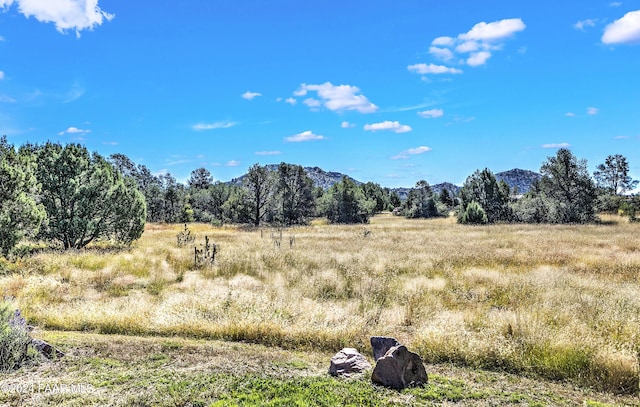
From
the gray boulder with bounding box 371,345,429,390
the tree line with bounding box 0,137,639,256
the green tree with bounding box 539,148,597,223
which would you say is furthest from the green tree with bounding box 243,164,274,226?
the gray boulder with bounding box 371,345,429,390

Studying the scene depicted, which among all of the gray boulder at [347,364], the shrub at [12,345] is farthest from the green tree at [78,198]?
the gray boulder at [347,364]

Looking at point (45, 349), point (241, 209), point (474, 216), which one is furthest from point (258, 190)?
point (45, 349)

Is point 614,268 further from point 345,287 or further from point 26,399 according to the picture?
point 26,399

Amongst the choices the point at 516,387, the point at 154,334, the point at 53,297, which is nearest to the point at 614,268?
the point at 516,387

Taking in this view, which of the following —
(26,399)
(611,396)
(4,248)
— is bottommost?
(611,396)

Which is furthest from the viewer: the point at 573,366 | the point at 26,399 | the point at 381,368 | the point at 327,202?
the point at 327,202

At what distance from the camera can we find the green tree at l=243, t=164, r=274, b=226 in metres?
47.2

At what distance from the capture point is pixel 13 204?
14.3 metres

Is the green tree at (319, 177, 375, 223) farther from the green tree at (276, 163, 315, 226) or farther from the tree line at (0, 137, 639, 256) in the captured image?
the green tree at (276, 163, 315, 226)

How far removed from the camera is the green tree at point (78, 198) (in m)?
19.7

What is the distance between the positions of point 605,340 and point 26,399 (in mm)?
9999

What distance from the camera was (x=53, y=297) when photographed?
36.6 ft

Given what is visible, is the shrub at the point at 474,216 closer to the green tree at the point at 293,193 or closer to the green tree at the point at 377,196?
the green tree at the point at 293,193

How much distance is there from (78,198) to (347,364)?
67.4 ft
